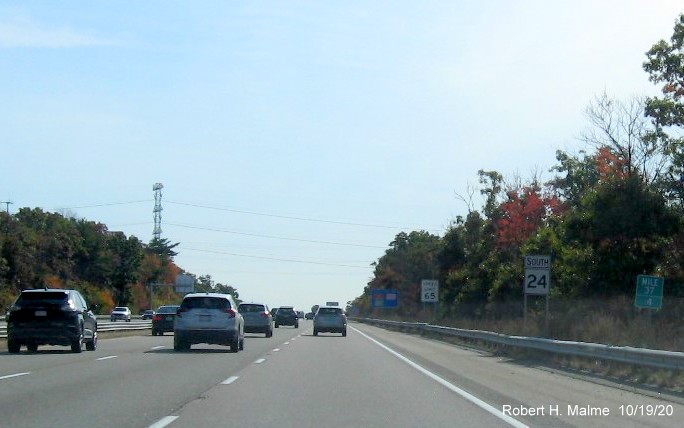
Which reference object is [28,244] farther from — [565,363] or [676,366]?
[676,366]

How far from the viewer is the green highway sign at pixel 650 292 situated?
24625 mm

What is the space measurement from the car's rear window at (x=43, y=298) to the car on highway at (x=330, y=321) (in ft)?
72.3

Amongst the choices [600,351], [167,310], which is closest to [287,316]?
[167,310]

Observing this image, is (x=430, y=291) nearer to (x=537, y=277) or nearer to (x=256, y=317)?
(x=256, y=317)

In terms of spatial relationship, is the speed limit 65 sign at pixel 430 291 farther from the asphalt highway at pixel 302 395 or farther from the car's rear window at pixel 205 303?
the asphalt highway at pixel 302 395

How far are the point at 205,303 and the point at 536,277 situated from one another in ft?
35.8

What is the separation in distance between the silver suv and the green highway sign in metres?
12.3

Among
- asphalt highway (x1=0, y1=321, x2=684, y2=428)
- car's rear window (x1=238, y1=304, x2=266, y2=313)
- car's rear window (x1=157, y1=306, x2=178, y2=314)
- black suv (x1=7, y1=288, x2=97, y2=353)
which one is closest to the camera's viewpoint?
asphalt highway (x1=0, y1=321, x2=684, y2=428)

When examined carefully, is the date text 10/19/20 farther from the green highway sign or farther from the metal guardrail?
the green highway sign

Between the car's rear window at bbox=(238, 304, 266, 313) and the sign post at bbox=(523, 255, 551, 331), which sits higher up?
the sign post at bbox=(523, 255, 551, 331)

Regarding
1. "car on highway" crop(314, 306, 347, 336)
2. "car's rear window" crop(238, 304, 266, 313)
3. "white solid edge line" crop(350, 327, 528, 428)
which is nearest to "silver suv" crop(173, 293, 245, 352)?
"white solid edge line" crop(350, 327, 528, 428)

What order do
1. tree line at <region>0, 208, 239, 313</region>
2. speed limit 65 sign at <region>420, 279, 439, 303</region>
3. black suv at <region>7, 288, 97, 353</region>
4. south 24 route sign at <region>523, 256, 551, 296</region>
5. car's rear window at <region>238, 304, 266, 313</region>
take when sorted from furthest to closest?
tree line at <region>0, 208, 239, 313</region> → speed limit 65 sign at <region>420, 279, 439, 303</region> → car's rear window at <region>238, 304, 266, 313</region> → south 24 route sign at <region>523, 256, 551, 296</region> → black suv at <region>7, 288, 97, 353</region>

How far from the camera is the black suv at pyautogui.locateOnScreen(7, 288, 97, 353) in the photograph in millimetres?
27875

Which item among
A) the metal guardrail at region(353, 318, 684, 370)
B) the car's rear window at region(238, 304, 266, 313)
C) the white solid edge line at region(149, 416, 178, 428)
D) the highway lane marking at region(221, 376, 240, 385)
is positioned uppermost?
the car's rear window at region(238, 304, 266, 313)
